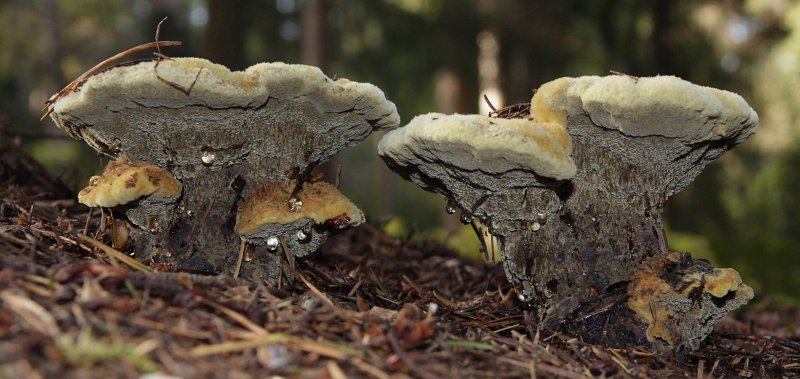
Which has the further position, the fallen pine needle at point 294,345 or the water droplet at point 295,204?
the water droplet at point 295,204

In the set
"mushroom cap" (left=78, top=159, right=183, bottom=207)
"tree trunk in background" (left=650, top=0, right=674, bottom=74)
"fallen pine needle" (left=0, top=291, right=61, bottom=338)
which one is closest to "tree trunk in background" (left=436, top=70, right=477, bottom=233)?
"tree trunk in background" (left=650, top=0, right=674, bottom=74)

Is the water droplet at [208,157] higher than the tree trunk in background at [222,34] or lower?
lower

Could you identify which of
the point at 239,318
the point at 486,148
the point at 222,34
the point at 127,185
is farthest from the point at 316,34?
the point at 239,318

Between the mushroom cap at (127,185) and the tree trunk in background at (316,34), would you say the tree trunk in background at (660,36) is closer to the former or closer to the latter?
the tree trunk in background at (316,34)

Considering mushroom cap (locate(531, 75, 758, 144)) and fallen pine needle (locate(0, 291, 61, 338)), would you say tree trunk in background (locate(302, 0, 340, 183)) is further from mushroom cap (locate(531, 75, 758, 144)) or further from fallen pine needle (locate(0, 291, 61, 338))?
fallen pine needle (locate(0, 291, 61, 338))

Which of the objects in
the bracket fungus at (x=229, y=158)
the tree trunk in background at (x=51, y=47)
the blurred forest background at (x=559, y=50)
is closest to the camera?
the bracket fungus at (x=229, y=158)

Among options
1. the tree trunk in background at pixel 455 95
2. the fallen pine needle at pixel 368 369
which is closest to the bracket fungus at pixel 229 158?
the fallen pine needle at pixel 368 369

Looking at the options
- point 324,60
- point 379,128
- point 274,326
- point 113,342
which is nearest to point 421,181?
point 379,128
